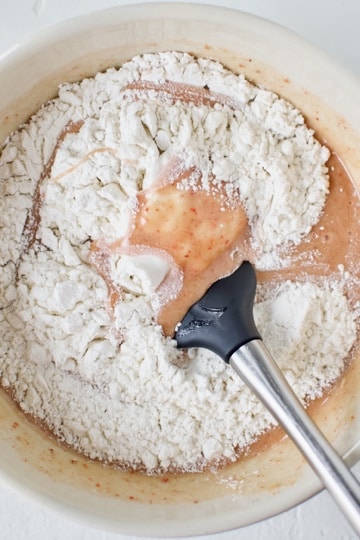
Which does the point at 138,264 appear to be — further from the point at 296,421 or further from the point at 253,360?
the point at 296,421

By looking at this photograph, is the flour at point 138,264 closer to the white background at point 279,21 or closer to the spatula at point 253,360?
the spatula at point 253,360

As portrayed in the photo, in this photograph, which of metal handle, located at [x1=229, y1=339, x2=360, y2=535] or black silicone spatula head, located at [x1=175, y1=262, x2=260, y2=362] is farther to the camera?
black silicone spatula head, located at [x1=175, y1=262, x2=260, y2=362]

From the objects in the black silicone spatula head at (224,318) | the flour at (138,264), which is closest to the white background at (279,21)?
the flour at (138,264)

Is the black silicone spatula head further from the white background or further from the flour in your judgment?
the white background

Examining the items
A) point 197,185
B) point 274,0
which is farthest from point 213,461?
point 274,0

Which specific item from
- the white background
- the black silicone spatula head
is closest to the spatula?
the black silicone spatula head

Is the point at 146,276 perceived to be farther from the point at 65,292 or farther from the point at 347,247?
the point at 347,247
